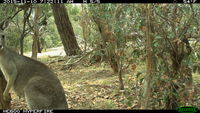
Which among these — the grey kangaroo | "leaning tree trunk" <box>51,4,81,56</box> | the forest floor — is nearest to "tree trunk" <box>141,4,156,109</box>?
the forest floor

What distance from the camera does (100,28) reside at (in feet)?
26.2

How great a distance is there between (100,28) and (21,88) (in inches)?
114

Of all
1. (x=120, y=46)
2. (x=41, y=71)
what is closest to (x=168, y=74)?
(x=120, y=46)

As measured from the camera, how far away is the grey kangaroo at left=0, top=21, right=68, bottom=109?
17.4 ft

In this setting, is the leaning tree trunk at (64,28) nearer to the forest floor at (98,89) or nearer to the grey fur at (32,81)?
the forest floor at (98,89)

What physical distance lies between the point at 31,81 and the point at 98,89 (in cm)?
265

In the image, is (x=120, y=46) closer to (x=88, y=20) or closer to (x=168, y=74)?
(x=168, y=74)

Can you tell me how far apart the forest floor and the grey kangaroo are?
45.3 inches

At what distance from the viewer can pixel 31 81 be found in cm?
546

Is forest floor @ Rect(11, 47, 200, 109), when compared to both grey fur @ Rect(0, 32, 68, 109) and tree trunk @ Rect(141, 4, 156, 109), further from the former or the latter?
grey fur @ Rect(0, 32, 68, 109)

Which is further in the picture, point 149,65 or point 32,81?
point 32,81

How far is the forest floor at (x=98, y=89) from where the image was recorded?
6.24 meters

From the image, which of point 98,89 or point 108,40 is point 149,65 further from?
point 98,89

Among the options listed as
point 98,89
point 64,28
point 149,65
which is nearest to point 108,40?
point 98,89
